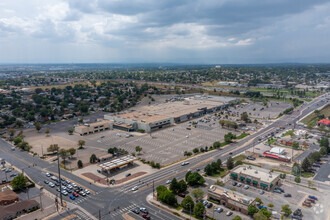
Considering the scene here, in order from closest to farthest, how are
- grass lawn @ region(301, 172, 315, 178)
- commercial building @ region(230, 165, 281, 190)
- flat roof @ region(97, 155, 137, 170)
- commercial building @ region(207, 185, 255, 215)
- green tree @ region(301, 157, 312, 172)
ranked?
1. commercial building @ region(207, 185, 255, 215)
2. commercial building @ region(230, 165, 281, 190)
3. grass lawn @ region(301, 172, 315, 178)
4. green tree @ region(301, 157, 312, 172)
5. flat roof @ region(97, 155, 137, 170)

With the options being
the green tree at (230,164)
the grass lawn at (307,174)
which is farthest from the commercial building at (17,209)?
the grass lawn at (307,174)

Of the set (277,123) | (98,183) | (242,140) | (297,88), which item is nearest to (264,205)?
(98,183)

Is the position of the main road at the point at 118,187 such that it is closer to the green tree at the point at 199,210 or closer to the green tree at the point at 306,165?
the green tree at the point at 199,210

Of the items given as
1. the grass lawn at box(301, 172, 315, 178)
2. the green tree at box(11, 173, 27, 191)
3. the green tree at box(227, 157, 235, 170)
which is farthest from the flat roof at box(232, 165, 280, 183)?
the green tree at box(11, 173, 27, 191)

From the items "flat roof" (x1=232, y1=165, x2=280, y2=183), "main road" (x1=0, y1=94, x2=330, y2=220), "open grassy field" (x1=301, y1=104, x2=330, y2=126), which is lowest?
"main road" (x1=0, y1=94, x2=330, y2=220)

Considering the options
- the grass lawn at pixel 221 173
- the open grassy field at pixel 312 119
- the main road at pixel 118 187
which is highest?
the open grassy field at pixel 312 119

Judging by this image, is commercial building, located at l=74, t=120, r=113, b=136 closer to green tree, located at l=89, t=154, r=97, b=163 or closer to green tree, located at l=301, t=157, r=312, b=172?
green tree, located at l=89, t=154, r=97, b=163
